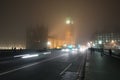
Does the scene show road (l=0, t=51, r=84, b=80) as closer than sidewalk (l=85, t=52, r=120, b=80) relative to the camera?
No

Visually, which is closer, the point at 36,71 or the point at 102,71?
the point at 102,71

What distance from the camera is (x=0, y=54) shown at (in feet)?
135

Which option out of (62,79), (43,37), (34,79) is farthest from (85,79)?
(43,37)

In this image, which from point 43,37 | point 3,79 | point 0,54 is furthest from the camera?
point 43,37

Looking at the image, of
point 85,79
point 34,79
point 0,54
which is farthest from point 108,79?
point 0,54

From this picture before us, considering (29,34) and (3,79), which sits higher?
(29,34)

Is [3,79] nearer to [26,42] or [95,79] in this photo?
[95,79]

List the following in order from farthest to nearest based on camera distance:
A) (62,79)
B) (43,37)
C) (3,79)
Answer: (43,37)
(62,79)
(3,79)

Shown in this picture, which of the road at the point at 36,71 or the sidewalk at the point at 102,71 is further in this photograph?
the road at the point at 36,71

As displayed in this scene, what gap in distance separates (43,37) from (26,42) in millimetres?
16279

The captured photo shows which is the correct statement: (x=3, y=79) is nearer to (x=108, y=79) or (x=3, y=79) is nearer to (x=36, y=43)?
(x=108, y=79)

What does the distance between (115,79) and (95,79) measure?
129 cm

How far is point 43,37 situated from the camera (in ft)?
587

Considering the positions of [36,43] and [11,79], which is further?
[36,43]
